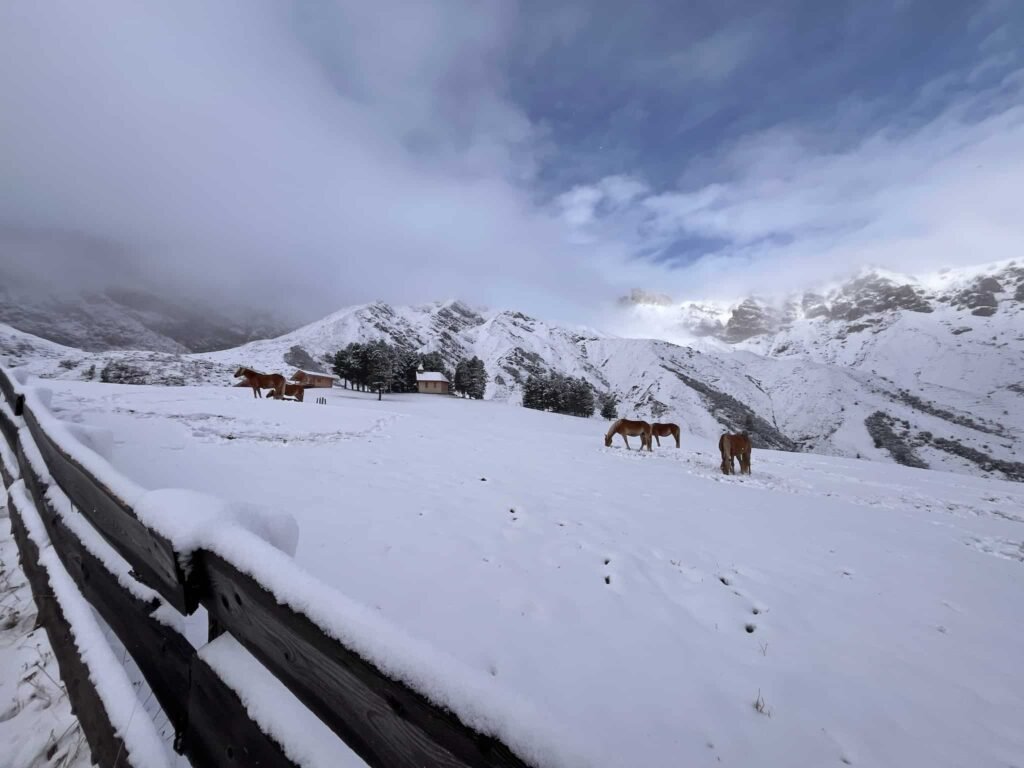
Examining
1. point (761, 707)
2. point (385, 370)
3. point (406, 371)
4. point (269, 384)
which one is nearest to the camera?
point (761, 707)

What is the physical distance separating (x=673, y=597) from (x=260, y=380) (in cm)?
2740

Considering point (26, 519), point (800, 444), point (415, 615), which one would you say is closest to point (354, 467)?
point (26, 519)

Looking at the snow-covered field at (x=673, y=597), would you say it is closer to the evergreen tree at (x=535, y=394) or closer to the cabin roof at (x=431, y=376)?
the evergreen tree at (x=535, y=394)

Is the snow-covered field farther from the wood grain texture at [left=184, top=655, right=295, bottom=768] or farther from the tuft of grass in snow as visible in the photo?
the wood grain texture at [left=184, top=655, right=295, bottom=768]

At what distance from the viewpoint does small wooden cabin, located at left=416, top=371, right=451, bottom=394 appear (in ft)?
226

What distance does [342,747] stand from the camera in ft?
4.88

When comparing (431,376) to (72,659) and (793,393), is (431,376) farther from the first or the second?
(793,393)

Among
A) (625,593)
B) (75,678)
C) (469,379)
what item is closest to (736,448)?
(625,593)

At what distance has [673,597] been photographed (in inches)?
183

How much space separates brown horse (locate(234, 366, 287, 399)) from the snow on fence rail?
24294mm

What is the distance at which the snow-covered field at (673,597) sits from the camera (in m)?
2.99

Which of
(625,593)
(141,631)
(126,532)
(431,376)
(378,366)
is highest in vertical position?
(378,366)

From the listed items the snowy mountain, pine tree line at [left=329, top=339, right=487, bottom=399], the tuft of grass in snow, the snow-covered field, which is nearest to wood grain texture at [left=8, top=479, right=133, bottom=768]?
the snow-covered field

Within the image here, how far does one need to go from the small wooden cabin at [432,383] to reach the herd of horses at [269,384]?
38.6 metres
